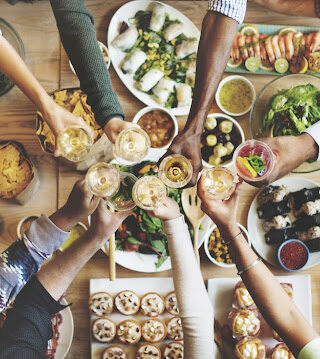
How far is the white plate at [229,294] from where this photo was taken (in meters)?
1.88

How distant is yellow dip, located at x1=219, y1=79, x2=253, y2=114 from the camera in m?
1.92

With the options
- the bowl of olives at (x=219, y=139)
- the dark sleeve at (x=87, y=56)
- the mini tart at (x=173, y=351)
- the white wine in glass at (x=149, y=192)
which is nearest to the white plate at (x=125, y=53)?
the bowl of olives at (x=219, y=139)

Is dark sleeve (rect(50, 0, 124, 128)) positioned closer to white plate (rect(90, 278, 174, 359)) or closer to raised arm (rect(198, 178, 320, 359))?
raised arm (rect(198, 178, 320, 359))

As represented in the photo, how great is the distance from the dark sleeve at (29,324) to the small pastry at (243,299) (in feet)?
2.67

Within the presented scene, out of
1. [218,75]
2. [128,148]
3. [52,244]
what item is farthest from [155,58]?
[52,244]

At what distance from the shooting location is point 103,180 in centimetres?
155

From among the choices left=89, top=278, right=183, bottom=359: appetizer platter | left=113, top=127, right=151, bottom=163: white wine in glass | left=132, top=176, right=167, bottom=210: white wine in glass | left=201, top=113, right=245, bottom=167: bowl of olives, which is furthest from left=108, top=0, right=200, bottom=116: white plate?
left=89, top=278, right=183, bottom=359: appetizer platter

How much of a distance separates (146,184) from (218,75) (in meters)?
0.57

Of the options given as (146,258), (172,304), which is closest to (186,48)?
(146,258)

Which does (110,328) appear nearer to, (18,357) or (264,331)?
(18,357)

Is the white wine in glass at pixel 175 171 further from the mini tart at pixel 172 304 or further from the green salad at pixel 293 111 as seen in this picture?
the mini tart at pixel 172 304

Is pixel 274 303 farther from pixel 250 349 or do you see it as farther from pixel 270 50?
pixel 270 50

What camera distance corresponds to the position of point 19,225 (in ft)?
5.94

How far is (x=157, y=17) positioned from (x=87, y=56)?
47 cm
